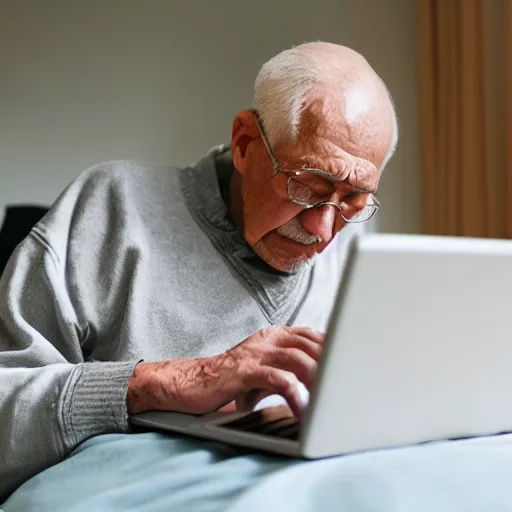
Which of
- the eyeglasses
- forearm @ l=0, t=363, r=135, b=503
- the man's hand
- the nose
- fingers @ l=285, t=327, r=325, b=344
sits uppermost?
the eyeglasses

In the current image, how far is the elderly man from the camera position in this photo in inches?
45.1

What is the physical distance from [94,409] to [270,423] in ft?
0.84

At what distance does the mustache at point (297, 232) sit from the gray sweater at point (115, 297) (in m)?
0.09

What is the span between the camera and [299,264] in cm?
139

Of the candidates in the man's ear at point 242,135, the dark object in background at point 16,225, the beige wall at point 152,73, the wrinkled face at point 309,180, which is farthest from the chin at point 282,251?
the beige wall at point 152,73

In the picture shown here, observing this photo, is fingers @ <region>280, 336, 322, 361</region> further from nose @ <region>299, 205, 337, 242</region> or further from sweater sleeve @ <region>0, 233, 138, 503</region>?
nose @ <region>299, 205, 337, 242</region>

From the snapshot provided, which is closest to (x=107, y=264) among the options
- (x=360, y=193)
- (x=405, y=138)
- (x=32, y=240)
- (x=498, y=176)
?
(x=32, y=240)

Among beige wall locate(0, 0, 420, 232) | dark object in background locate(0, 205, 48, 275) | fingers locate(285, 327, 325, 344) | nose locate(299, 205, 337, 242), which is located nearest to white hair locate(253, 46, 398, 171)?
nose locate(299, 205, 337, 242)

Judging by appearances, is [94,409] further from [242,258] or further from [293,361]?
[242,258]

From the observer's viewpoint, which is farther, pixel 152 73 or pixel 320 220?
pixel 152 73

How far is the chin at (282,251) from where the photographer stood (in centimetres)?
135

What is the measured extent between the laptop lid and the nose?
23.6 inches

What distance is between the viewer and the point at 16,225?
5.35 feet

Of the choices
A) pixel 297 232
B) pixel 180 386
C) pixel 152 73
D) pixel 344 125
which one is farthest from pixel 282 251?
pixel 152 73
